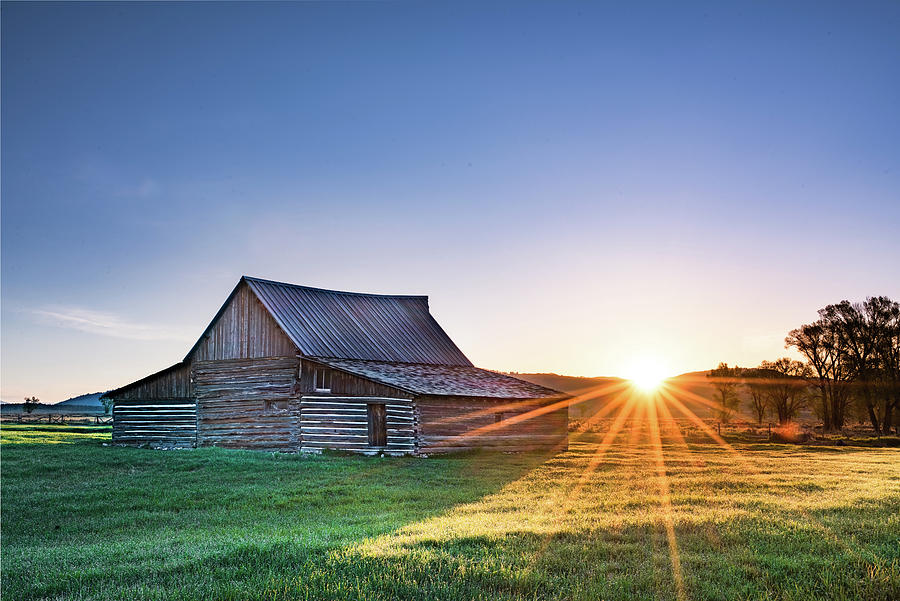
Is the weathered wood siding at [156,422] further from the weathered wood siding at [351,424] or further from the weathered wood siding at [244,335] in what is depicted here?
the weathered wood siding at [351,424]

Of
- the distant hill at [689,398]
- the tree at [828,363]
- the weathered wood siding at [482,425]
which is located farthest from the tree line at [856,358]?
the distant hill at [689,398]

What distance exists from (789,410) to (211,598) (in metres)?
90.6

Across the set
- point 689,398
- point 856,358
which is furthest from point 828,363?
point 689,398

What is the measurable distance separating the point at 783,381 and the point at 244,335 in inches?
2634

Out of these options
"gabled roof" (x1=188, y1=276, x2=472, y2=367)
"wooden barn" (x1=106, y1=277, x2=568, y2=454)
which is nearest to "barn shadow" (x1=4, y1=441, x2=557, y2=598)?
"wooden barn" (x1=106, y1=277, x2=568, y2=454)

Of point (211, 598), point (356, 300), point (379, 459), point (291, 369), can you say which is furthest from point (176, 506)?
point (356, 300)

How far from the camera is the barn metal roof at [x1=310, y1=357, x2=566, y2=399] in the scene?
105 feet

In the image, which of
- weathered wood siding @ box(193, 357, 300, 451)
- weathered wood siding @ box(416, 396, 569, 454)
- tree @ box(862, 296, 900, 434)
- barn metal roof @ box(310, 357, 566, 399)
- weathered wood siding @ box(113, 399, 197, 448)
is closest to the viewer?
weathered wood siding @ box(416, 396, 569, 454)

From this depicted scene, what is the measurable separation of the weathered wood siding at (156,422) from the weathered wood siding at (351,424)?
832 cm

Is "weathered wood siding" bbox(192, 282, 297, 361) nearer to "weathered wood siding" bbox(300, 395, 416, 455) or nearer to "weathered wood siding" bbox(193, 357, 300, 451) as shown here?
"weathered wood siding" bbox(193, 357, 300, 451)

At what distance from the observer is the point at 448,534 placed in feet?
33.6

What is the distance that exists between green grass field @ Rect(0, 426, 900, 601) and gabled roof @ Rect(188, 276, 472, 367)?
13.1m

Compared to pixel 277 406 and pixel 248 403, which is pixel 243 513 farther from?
pixel 248 403

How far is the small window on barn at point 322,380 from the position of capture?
32281 mm
